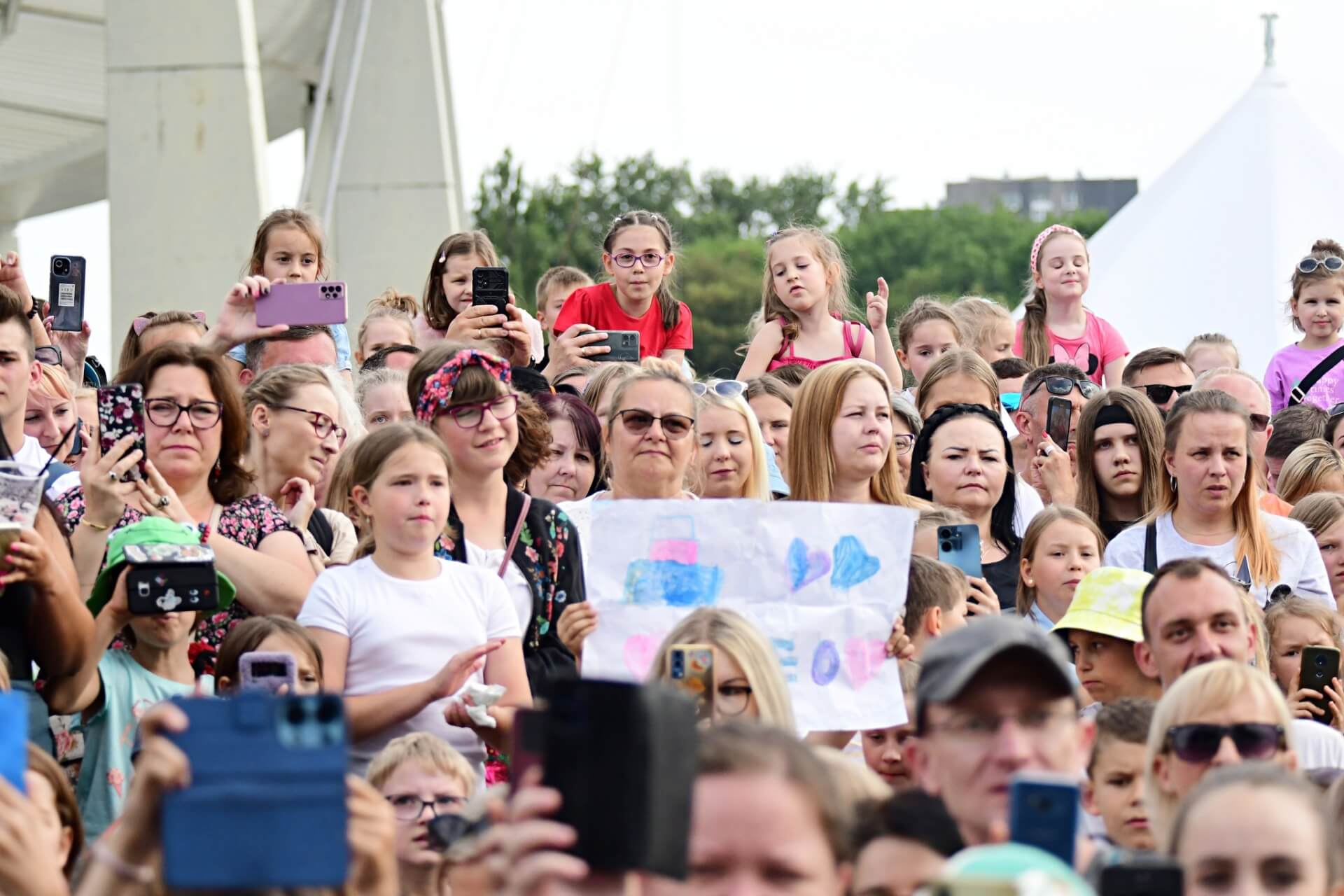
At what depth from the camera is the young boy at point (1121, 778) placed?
5336 millimetres

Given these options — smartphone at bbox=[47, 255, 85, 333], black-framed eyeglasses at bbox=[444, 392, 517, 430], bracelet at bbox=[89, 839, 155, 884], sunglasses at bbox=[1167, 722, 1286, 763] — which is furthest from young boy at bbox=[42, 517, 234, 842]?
smartphone at bbox=[47, 255, 85, 333]

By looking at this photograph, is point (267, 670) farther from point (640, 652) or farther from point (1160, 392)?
point (1160, 392)

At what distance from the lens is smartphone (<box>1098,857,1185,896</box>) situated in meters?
3.38

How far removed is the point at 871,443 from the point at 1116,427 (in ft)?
4.25

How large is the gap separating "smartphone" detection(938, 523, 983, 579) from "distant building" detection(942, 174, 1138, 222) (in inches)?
4745

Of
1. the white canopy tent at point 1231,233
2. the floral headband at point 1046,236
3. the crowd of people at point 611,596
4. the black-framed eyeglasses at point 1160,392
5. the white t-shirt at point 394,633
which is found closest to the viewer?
the crowd of people at point 611,596

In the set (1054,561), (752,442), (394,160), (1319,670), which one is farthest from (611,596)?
(394,160)

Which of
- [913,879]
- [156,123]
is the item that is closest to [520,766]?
[913,879]

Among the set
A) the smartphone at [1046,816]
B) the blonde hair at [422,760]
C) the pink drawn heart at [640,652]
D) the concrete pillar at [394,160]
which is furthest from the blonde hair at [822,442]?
the concrete pillar at [394,160]

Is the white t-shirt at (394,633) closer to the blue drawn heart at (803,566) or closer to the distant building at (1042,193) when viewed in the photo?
the blue drawn heart at (803,566)

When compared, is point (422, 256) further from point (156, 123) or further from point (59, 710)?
point (59, 710)

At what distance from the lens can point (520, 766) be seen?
3.19 metres

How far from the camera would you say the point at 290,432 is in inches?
285

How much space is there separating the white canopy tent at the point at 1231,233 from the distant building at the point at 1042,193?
107542mm
